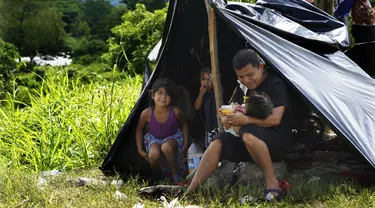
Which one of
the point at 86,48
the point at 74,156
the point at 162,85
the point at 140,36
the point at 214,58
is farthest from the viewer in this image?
the point at 86,48

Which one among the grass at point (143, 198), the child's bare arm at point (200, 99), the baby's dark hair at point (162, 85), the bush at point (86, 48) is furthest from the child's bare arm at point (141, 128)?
the bush at point (86, 48)

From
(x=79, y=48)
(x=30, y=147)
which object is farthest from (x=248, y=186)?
(x=79, y=48)

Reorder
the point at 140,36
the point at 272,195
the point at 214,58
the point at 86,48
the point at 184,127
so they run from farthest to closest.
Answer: the point at 86,48 < the point at 140,36 < the point at 184,127 < the point at 214,58 < the point at 272,195

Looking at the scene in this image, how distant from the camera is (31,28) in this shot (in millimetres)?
20297

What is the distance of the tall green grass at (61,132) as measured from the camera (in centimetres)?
575

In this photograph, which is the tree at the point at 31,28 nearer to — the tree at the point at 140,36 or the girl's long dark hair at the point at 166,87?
the tree at the point at 140,36

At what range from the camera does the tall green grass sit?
5.75 meters

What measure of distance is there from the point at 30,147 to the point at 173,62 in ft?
5.17

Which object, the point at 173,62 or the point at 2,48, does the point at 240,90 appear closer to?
the point at 173,62

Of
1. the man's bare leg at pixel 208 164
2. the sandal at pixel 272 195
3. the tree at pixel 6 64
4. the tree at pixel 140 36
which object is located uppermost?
the man's bare leg at pixel 208 164

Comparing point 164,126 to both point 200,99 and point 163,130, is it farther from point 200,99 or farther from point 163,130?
point 200,99

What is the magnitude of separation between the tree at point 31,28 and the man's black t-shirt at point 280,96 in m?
16.4

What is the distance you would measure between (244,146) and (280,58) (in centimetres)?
71

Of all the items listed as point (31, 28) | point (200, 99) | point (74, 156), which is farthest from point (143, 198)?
point (31, 28)
